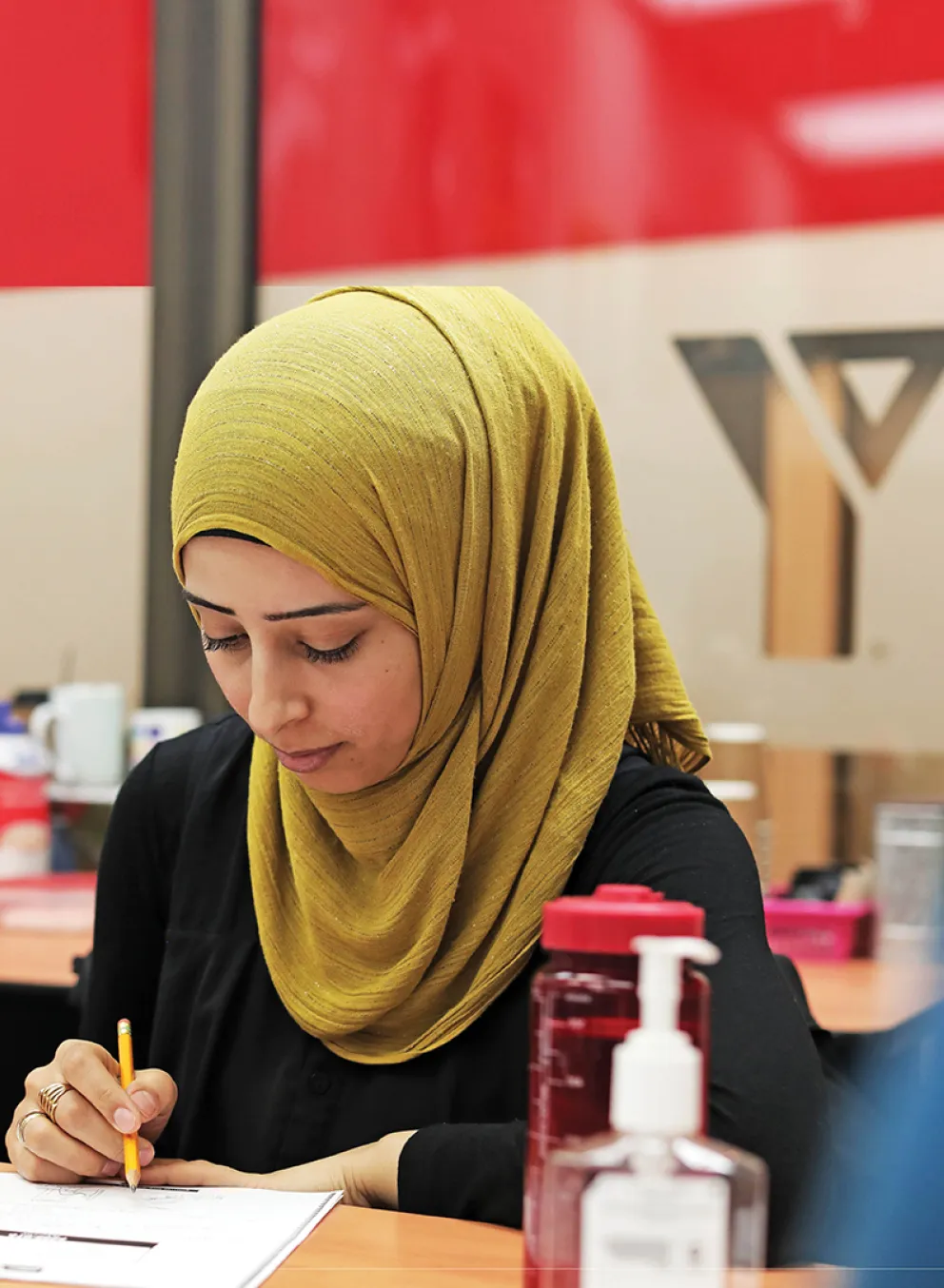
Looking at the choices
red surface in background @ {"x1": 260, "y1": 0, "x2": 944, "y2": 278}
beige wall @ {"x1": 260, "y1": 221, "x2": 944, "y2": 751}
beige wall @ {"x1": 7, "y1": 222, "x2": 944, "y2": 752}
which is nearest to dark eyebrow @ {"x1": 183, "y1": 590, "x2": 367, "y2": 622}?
beige wall @ {"x1": 7, "y1": 222, "x2": 944, "y2": 752}

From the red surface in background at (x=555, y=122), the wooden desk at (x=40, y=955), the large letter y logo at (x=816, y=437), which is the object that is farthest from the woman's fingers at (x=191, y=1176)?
the red surface in background at (x=555, y=122)

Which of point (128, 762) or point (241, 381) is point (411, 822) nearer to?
point (241, 381)

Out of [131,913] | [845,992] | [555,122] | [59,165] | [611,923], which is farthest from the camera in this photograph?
[555,122]

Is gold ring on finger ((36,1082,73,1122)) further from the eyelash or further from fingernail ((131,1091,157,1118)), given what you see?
the eyelash

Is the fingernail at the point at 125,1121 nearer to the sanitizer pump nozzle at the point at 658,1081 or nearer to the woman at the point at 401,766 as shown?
the woman at the point at 401,766

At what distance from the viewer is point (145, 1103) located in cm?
101

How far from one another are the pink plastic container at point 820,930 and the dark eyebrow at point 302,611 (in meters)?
1.50

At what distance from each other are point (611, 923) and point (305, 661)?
44 centimetres

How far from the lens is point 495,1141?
967 millimetres

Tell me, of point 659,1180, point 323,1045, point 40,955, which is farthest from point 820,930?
point 659,1180

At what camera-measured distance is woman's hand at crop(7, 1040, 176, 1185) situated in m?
0.97

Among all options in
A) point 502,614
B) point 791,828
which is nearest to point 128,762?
point 791,828

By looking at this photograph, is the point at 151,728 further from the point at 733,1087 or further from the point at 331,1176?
the point at 733,1087

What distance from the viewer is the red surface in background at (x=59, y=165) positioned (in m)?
1.04
